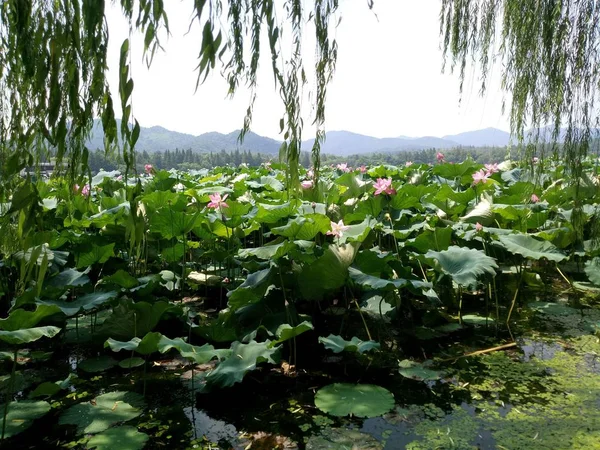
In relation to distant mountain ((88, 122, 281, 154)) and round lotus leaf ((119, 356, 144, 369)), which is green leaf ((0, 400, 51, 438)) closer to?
round lotus leaf ((119, 356, 144, 369))

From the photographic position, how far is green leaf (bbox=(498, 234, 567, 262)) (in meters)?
2.01

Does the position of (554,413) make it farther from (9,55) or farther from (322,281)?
(9,55)

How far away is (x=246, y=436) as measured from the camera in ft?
4.08

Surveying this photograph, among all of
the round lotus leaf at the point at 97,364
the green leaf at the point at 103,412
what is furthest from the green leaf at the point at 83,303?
the green leaf at the point at 103,412

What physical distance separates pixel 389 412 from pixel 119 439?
2.33 feet

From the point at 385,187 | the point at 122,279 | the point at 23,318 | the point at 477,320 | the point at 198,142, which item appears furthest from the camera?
the point at 198,142

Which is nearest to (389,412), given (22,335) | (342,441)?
(342,441)

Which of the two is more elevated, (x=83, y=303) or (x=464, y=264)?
(x=464, y=264)

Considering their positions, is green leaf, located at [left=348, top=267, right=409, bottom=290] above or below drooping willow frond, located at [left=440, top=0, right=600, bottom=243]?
below

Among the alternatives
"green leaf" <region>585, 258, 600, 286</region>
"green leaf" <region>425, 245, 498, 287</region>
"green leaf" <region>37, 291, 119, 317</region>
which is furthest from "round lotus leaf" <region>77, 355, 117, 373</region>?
"green leaf" <region>585, 258, 600, 286</region>

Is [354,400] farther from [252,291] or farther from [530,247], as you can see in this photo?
[530,247]

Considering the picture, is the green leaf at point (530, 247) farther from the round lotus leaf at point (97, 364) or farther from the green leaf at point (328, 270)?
the round lotus leaf at point (97, 364)

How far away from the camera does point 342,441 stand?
1.20m

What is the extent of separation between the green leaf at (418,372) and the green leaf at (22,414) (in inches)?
41.9
